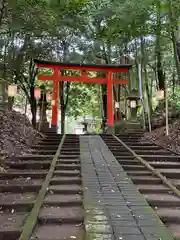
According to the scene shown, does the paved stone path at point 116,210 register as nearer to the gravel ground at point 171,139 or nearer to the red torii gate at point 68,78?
the gravel ground at point 171,139

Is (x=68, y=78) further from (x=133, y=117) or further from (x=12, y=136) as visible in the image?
(x=12, y=136)

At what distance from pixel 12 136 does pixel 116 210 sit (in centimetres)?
504

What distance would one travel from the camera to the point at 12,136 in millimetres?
7527

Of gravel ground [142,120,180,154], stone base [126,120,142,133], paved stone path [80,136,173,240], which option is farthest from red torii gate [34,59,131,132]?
paved stone path [80,136,173,240]

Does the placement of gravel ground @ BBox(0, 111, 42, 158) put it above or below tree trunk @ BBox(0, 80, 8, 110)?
below

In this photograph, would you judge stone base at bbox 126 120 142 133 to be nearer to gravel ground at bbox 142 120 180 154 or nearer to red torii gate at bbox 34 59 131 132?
red torii gate at bbox 34 59 131 132

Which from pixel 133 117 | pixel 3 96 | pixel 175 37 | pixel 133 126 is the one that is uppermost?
pixel 175 37

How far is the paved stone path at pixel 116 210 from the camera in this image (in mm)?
2594

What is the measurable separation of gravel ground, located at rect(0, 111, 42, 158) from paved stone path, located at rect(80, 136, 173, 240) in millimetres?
2143

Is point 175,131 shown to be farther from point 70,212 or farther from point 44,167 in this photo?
point 70,212

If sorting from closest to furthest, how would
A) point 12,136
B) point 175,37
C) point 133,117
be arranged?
1. point 12,136
2. point 175,37
3. point 133,117

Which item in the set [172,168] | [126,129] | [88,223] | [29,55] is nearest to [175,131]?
[172,168]

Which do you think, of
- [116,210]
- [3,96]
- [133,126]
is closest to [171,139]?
[133,126]

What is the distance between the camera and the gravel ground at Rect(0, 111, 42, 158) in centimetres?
649
